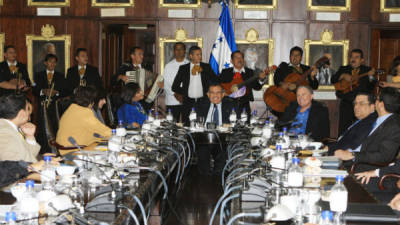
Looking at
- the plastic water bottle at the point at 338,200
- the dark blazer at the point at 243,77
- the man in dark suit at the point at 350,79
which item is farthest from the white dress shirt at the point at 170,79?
the plastic water bottle at the point at 338,200

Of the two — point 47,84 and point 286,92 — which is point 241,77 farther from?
point 47,84

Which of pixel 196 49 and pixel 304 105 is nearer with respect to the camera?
pixel 304 105

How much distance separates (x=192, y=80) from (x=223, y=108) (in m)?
1.50

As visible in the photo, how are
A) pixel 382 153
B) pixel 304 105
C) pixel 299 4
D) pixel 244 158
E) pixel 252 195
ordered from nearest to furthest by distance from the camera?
pixel 252 195 → pixel 244 158 → pixel 382 153 → pixel 304 105 → pixel 299 4

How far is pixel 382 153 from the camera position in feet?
15.9

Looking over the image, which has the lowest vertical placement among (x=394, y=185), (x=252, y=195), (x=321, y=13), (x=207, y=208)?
(x=207, y=208)

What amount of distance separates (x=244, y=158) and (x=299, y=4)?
682cm

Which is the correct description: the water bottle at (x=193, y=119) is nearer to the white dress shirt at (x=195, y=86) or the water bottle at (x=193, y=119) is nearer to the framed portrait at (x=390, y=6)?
the white dress shirt at (x=195, y=86)

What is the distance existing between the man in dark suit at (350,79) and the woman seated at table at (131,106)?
12.5 ft

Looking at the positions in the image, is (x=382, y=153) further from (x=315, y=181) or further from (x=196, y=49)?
(x=196, y=49)

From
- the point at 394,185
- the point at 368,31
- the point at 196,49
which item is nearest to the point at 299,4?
the point at 368,31

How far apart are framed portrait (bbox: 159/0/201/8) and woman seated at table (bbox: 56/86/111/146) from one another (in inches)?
205

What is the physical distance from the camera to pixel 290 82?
29.3 ft

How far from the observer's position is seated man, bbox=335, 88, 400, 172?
4.84 m
